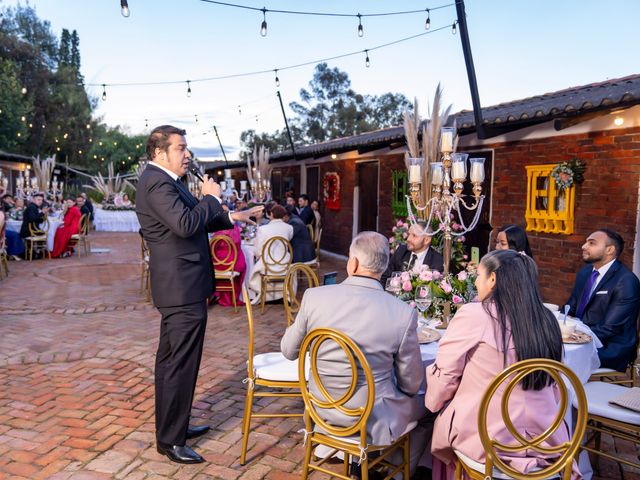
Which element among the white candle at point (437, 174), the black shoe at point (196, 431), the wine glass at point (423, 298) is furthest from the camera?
the white candle at point (437, 174)

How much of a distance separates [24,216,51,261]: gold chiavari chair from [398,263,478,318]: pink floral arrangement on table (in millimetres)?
9824

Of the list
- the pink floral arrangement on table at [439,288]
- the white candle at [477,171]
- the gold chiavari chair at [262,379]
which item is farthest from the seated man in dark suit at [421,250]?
the gold chiavari chair at [262,379]

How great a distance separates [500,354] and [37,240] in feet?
36.6

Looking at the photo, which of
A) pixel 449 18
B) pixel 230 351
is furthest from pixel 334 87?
pixel 230 351

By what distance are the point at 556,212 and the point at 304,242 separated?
3.11m

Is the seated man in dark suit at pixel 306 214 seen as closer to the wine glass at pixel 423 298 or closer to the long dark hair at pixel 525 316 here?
the wine glass at pixel 423 298

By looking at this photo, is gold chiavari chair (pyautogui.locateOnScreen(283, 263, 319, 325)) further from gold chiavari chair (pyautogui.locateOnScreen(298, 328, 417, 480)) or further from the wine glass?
gold chiavari chair (pyautogui.locateOnScreen(298, 328, 417, 480))

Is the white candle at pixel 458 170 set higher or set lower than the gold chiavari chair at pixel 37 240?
higher

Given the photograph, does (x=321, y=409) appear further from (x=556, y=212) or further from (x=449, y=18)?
(x=449, y=18)

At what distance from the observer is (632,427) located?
8.02 ft

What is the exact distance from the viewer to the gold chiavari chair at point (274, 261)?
628 cm

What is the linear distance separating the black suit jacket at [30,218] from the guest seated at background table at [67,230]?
49cm

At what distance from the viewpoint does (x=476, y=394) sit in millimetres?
2012

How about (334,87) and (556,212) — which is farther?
(334,87)
